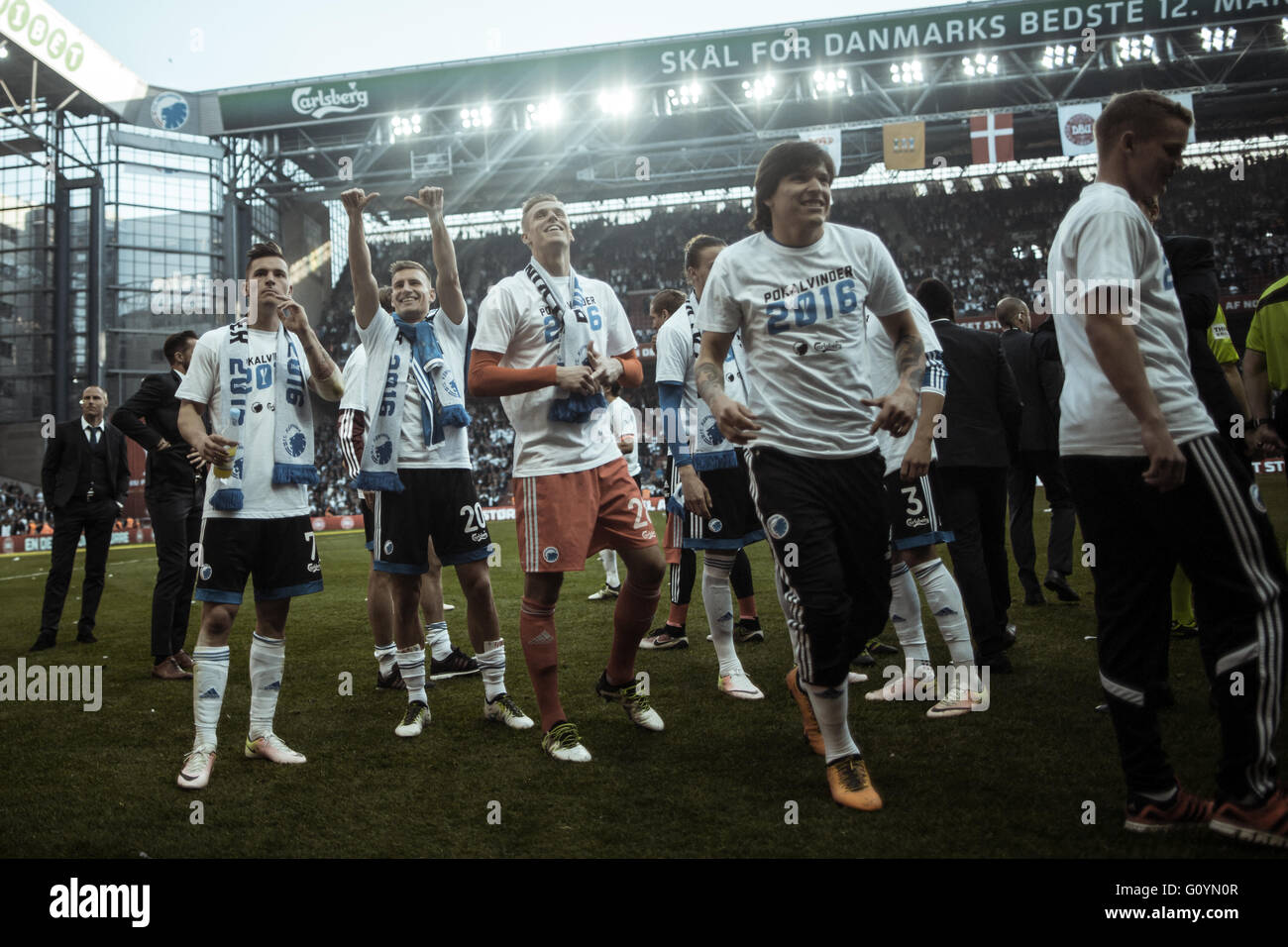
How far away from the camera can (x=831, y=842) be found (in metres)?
2.76

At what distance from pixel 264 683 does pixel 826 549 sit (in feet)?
8.26

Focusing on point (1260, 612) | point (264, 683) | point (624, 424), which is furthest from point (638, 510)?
point (624, 424)

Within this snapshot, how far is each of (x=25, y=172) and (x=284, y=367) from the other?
3902 cm

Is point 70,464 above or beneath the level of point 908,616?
above

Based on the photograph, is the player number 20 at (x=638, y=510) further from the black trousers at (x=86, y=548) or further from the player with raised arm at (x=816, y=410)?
the black trousers at (x=86, y=548)

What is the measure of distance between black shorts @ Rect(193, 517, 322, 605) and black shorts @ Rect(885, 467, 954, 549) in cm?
262

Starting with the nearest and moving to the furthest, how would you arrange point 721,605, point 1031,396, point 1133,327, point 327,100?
point 1133,327 < point 721,605 < point 1031,396 < point 327,100

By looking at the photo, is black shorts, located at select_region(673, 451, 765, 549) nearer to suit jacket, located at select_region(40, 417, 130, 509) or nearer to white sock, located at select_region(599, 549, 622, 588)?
white sock, located at select_region(599, 549, 622, 588)

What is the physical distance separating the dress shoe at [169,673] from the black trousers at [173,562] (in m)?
0.09

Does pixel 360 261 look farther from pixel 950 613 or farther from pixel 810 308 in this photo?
pixel 950 613

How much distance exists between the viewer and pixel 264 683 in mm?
3990
